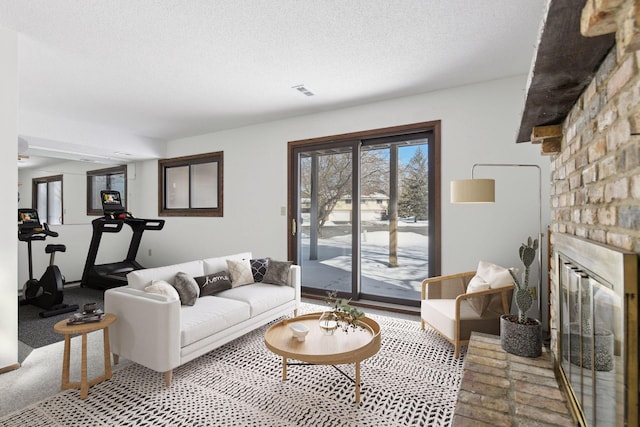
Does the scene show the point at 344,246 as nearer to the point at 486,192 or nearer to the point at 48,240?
the point at 486,192

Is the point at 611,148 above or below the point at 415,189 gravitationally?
below

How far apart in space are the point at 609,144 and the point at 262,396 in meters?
2.33

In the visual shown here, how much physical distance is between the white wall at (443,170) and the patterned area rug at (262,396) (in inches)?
56.9

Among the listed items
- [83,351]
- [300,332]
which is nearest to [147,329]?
[83,351]

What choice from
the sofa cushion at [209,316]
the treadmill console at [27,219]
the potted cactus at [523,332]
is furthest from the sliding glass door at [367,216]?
the treadmill console at [27,219]

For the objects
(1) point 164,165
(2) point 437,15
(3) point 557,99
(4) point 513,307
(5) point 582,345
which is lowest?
(4) point 513,307

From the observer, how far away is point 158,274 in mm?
3084

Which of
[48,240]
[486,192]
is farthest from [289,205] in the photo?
[48,240]

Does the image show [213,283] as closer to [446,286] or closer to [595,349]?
[446,286]

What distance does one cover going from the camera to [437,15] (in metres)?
2.34

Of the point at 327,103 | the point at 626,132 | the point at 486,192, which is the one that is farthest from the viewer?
the point at 327,103

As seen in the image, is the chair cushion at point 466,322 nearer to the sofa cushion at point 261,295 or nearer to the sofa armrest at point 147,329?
the sofa cushion at point 261,295

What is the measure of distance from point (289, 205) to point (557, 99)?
3.72 metres

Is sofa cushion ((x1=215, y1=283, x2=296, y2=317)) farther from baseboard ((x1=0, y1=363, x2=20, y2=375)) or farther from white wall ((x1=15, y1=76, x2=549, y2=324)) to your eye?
baseboard ((x1=0, y1=363, x2=20, y2=375))
